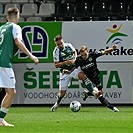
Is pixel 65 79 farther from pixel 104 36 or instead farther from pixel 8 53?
pixel 8 53

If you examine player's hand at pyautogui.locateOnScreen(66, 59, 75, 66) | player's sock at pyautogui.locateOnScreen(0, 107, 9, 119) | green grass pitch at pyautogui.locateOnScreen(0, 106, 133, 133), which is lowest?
green grass pitch at pyautogui.locateOnScreen(0, 106, 133, 133)

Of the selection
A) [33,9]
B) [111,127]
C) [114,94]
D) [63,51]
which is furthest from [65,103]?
[111,127]

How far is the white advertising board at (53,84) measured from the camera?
19359 mm

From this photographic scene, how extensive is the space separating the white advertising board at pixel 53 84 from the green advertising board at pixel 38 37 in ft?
1.02

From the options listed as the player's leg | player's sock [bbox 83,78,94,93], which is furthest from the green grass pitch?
the player's leg

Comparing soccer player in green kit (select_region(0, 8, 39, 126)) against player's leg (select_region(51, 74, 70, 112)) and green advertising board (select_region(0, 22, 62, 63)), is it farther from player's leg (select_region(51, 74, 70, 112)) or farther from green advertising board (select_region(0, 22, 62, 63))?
green advertising board (select_region(0, 22, 62, 63))

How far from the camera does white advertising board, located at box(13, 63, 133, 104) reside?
19.4 m

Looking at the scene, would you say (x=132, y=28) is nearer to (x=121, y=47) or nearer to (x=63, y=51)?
(x=121, y=47)

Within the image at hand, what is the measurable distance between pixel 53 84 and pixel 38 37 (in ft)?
5.12

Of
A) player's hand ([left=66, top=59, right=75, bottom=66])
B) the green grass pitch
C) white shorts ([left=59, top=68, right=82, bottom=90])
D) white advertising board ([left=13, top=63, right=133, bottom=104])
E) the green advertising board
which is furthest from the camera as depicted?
the green advertising board

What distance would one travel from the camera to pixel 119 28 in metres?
19.5

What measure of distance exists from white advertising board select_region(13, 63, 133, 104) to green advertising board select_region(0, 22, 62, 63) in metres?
0.31

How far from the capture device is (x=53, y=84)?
770 inches

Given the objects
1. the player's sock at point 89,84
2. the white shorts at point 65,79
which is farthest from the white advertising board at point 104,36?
the player's sock at point 89,84
